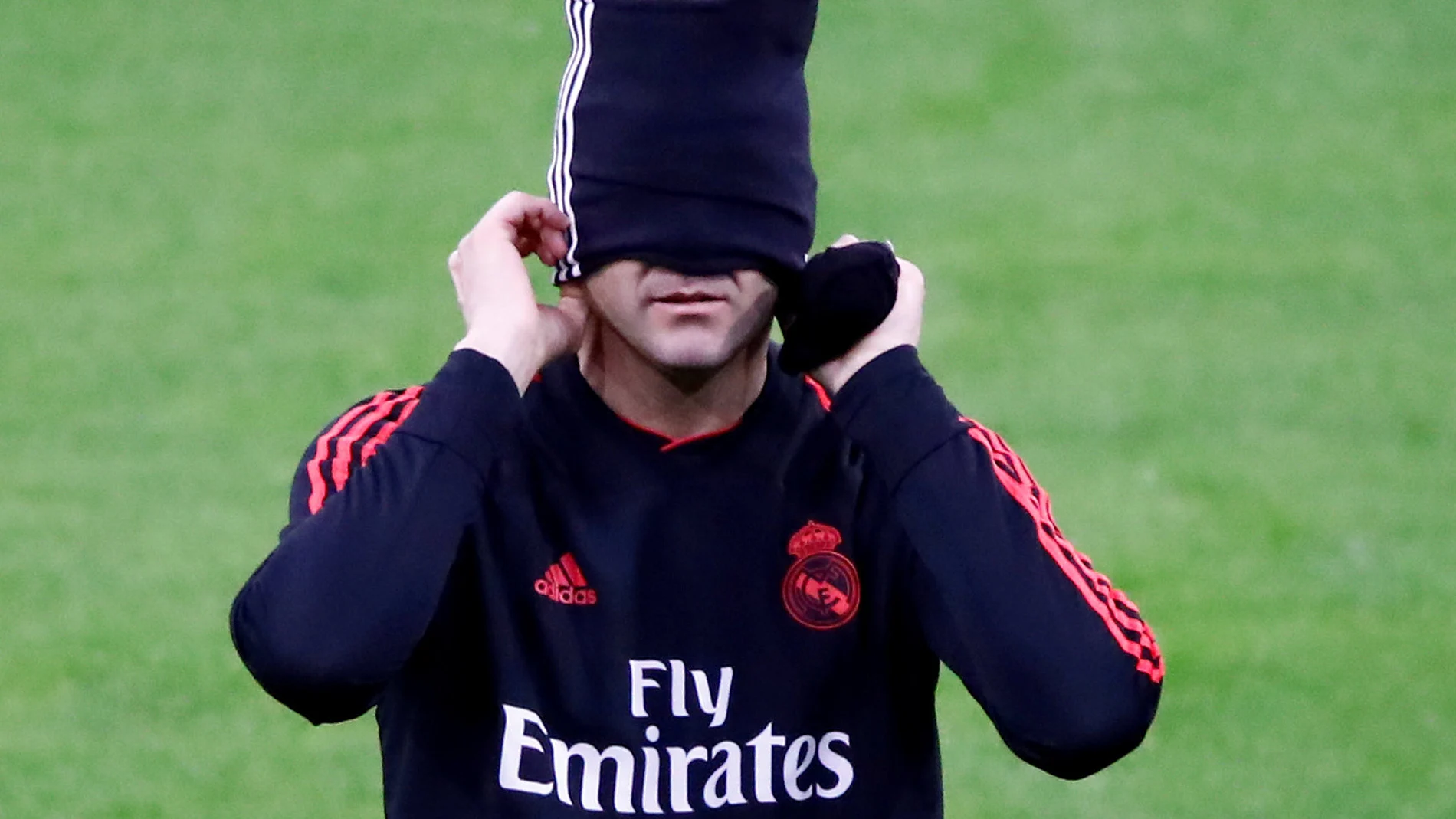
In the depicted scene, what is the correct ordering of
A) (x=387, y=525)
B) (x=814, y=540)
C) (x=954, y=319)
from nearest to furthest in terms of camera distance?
(x=387, y=525)
(x=814, y=540)
(x=954, y=319)

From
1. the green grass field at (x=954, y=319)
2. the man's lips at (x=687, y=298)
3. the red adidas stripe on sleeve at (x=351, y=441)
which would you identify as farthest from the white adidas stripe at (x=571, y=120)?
the green grass field at (x=954, y=319)

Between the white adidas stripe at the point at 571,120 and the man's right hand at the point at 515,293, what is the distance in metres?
0.02

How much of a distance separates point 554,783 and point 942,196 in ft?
21.4

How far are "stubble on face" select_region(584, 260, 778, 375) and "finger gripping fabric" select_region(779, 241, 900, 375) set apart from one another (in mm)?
30

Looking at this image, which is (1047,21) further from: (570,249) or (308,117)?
(570,249)

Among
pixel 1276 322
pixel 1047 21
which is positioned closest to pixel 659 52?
pixel 1276 322

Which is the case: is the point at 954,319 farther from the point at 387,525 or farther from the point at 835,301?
the point at 387,525

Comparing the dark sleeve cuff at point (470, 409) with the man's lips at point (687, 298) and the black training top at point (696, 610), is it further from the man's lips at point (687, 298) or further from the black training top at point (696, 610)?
the man's lips at point (687, 298)

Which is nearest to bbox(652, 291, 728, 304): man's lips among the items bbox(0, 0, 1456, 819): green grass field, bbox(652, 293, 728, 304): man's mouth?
bbox(652, 293, 728, 304): man's mouth

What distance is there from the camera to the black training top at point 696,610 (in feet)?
8.20

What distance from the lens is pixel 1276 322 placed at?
7879 millimetres

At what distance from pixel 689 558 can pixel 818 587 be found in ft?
0.45

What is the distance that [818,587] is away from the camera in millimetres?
2561

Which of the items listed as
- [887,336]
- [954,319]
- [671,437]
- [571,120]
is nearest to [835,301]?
[887,336]
